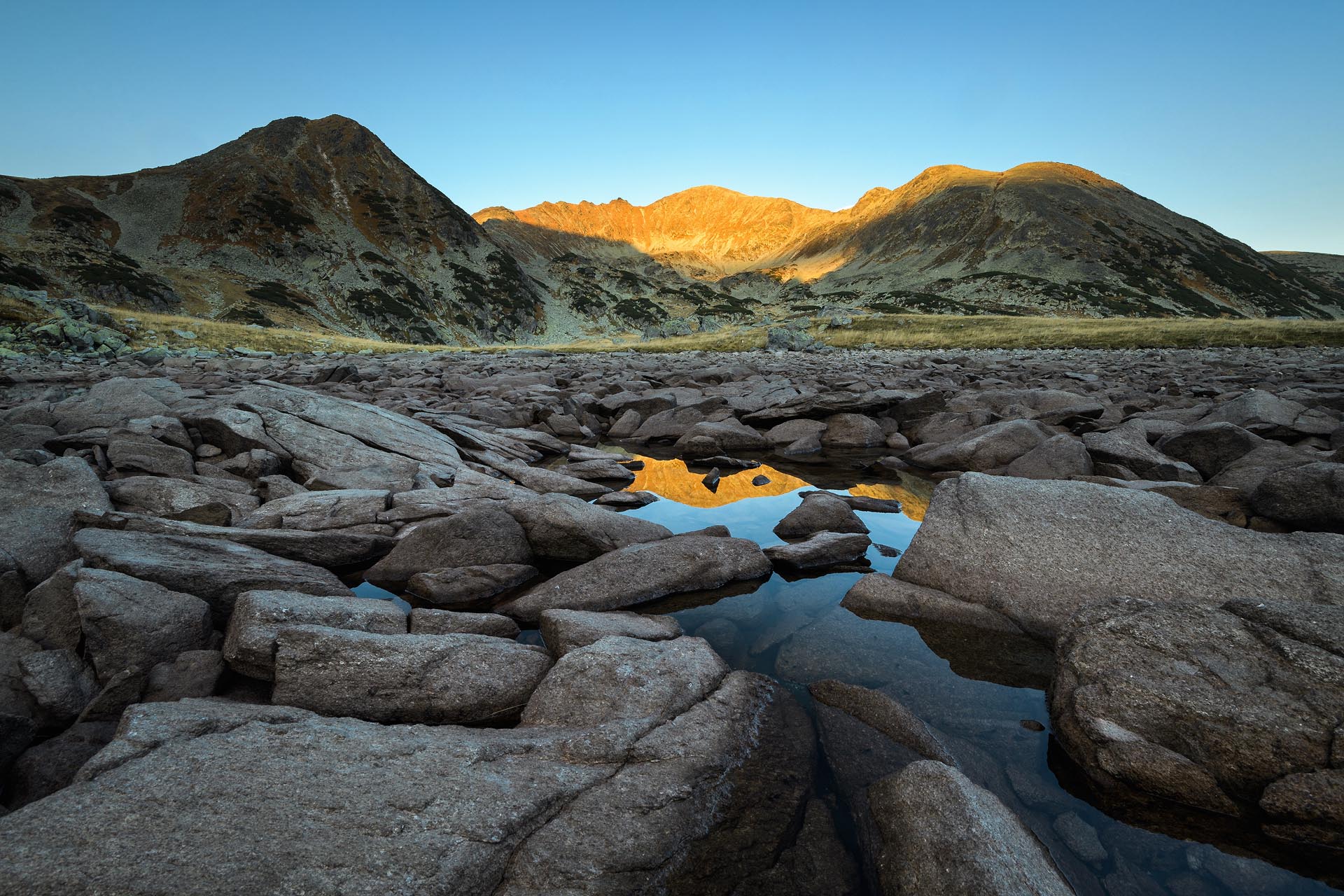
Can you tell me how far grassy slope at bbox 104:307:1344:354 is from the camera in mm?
45781

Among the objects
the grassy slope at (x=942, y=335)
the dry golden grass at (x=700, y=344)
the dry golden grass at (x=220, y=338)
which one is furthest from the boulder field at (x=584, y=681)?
the dry golden grass at (x=700, y=344)

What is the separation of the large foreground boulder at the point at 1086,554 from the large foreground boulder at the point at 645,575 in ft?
6.47

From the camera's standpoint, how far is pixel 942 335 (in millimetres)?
58281

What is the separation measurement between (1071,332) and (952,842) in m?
63.6

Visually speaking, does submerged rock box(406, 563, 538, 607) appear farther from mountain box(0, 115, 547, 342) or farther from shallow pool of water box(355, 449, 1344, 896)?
mountain box(0, 115, 547, 342)

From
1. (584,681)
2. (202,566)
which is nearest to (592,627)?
(584,681)

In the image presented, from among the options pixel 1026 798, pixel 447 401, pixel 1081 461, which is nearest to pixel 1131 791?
pixel 1026 798

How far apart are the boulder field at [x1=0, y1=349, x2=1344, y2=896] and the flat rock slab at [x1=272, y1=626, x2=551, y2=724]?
0.08 ft

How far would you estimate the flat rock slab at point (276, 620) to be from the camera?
4.41 metres

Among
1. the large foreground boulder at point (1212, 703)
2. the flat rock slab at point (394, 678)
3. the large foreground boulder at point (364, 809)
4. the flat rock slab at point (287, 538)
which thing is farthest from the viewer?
the flat rock slab at point (287, 538)

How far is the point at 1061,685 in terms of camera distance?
Result: 15.1 feet

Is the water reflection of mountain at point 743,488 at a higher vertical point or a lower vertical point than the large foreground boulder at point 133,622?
lower

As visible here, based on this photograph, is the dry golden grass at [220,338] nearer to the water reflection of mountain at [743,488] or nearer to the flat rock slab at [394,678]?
the water reflection of mountain at [743,488]

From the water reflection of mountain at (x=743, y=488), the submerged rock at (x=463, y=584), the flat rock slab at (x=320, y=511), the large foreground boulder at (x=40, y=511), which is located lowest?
the water reflection of mountain at (x=743, y=488)
